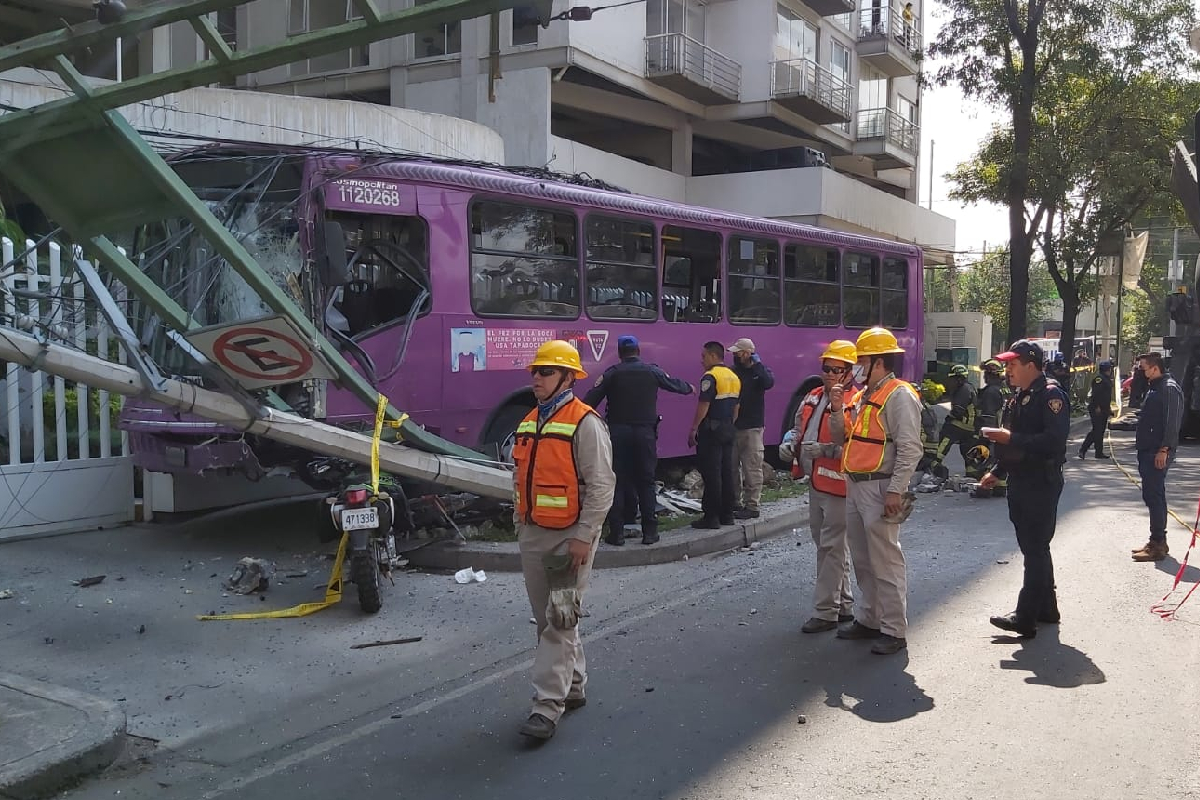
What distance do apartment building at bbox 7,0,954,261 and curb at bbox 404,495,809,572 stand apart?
8.53 meters

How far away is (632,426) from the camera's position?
8.45m

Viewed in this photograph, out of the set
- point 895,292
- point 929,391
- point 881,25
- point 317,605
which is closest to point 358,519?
→ point 317,605

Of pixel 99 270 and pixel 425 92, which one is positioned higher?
pixel 425 92

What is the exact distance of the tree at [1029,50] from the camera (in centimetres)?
2166

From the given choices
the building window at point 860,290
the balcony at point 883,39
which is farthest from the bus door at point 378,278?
the balcony at point 883,39

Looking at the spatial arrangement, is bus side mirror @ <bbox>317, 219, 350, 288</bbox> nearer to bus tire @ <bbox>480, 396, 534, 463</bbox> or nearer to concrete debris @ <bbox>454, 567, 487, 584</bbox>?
bus tire @ <bbox>480, 396, 534, 463</bbox>

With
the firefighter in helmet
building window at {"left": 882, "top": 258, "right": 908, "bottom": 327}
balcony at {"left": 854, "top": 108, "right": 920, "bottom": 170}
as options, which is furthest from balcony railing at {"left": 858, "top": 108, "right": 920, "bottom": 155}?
the firefighter in helmet

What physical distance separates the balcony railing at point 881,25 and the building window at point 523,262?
25231 millimetres

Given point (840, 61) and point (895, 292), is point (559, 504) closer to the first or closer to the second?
point (895, 292)

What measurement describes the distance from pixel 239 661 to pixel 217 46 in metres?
3.44

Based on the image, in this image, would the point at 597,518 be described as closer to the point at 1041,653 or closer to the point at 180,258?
the point at 1041,653

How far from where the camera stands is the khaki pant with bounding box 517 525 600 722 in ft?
15.1

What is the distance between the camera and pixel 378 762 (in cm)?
437

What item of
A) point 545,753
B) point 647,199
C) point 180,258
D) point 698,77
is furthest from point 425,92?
point 545,753
